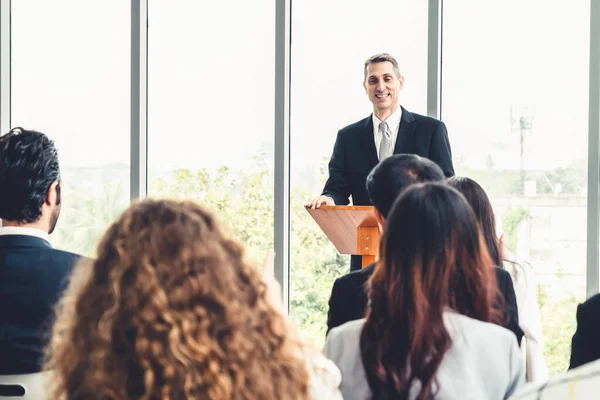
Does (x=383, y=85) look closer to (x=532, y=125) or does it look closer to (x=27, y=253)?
(x=532, y=125)

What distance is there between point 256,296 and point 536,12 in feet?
12.4

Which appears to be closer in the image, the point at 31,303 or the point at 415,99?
the point at 31,303

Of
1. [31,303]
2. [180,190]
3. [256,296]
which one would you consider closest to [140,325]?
[256,296]

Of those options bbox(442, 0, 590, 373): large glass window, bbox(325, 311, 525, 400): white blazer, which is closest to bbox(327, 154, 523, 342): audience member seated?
bbox(325, 311, 525, 400): white blazer

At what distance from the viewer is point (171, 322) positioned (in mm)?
1105

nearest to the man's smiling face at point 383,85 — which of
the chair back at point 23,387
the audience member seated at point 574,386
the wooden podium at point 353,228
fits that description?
the wooden podium at point 353,228

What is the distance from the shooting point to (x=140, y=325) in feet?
3.63

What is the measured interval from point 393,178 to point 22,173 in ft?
3.50

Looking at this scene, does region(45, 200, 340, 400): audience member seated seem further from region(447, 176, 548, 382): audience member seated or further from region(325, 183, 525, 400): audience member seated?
region(447, 176, 548, 382): audience member seated

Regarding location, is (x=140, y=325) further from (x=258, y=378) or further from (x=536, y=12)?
(x=536, y=12)

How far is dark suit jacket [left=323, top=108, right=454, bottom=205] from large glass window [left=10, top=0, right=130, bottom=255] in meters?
1.77

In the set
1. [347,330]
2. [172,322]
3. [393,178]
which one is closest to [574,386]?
[172,322]

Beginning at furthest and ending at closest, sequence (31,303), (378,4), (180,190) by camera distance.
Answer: (180,190)
(378,4)
(31,303)

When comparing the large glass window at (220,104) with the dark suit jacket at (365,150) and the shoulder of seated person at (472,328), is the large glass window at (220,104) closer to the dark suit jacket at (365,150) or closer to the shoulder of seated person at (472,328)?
the dark suit jacket at (365,150)
